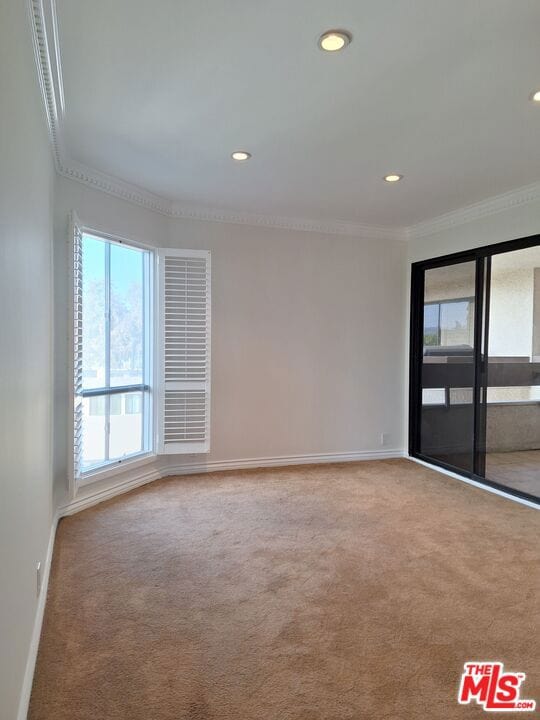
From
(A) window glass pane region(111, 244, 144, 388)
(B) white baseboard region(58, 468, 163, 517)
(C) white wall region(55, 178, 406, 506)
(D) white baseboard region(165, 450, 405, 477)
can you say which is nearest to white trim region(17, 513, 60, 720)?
(B) white baseboard region(58, 468, 163, 517)

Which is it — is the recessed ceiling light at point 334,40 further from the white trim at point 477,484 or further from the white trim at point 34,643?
the white trim at point 477,484

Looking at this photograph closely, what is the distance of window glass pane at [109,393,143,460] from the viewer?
4129 millimetres

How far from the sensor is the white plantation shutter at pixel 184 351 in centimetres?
440

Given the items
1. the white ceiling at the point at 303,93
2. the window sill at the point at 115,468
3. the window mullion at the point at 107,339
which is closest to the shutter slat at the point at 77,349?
the window sill at the point at 115,468

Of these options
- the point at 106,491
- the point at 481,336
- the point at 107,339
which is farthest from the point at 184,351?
the point at 481,336

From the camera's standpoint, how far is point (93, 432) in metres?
3.91

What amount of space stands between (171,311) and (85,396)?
1.17 metres

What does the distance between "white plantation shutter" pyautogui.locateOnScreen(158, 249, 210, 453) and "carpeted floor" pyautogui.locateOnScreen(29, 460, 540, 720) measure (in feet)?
2.33

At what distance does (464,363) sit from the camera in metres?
4.64

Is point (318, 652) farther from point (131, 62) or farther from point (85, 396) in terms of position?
point (131, 62)

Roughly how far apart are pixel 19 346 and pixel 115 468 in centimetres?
259

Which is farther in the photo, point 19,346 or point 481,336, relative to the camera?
point 481,336

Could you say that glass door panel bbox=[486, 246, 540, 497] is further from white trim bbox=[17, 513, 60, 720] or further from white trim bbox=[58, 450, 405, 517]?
white trim bbox=[17, 513, 60, 720]

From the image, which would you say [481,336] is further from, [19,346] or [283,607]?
[19,346]
